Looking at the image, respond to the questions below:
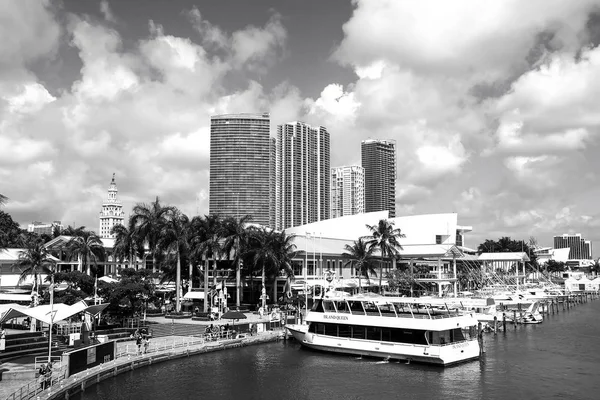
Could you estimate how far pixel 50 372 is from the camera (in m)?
34.5

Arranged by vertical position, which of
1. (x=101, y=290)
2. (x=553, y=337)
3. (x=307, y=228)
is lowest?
(x=553, y=337)

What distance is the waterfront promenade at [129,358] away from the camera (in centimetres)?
3362

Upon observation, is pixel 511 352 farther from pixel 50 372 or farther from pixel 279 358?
pixel 50 372

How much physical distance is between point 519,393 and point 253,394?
18972mm

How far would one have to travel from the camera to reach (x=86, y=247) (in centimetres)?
8481

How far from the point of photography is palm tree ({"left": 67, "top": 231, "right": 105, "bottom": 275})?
8500cm

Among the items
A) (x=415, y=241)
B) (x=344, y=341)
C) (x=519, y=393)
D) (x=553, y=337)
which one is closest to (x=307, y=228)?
(x=415, y=241)

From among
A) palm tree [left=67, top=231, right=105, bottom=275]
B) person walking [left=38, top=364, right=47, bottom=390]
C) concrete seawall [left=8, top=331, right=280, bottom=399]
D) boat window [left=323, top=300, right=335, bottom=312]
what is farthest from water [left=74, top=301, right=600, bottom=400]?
palm tree [left=67, top=231, right=105, bottom=275]

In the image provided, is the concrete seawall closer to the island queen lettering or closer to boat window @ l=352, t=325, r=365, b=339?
the island queen lettering

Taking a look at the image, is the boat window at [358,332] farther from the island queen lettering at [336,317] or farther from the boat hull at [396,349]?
the island queen lettering at [336,317]

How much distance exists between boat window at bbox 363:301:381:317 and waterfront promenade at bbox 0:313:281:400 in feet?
39.2

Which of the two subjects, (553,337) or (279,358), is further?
(553,337)

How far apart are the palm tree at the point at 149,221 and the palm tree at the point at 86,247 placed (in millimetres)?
10051

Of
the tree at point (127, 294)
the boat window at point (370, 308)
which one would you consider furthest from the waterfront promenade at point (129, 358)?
the boat window at point (370, 308)
